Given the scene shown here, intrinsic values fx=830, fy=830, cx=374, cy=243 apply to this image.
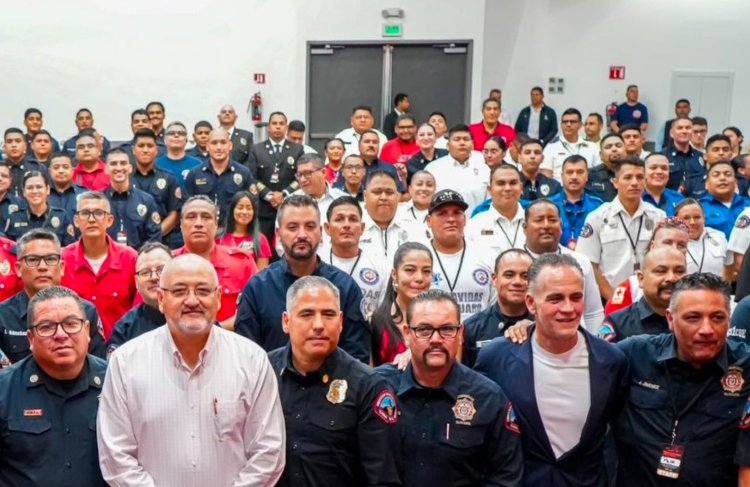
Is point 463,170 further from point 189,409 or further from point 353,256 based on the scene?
point 189,409

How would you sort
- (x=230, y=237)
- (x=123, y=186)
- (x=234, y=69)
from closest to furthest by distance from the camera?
(x=230, y=237), (x=123, y=186), (x=234, y=69)

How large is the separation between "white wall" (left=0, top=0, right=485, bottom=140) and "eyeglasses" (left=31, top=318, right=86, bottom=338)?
9.37 meters

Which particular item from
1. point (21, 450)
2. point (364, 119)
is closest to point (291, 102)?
point (364, 119)

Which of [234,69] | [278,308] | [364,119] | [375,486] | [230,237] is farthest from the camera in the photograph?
[234,69]

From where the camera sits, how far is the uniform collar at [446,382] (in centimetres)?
319

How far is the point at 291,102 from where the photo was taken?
12398 millimetres

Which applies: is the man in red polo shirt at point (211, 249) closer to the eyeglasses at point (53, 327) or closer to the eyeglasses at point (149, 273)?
the eyeglasses at point (149, 273)

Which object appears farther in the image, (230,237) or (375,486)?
(230,237)

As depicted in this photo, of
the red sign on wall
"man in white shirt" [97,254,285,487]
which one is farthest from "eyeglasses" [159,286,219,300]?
the red sign on wall

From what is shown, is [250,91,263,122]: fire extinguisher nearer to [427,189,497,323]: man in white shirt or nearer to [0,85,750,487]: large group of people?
[427,189,497,323]: man in white shirt

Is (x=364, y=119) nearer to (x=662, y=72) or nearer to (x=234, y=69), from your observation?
(x=234, y=69)

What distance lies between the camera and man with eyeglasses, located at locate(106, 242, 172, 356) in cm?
412

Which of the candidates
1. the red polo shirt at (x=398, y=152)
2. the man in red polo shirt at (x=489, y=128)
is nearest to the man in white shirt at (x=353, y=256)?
the red polo shirt at (x=398, y=152)

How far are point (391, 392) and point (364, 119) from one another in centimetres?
653
